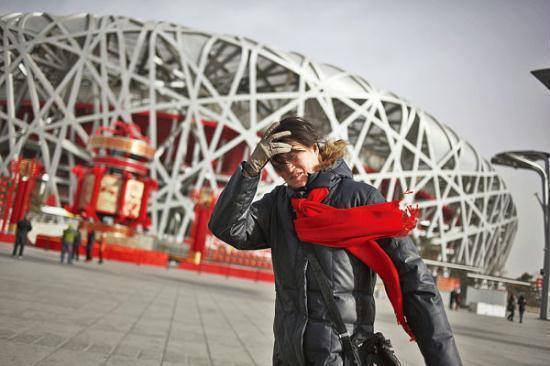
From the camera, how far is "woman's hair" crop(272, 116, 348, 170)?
1.91m

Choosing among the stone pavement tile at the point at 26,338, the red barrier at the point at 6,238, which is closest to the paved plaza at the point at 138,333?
the stone pavement tile at the point at 26,338

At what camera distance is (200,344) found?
5203mm

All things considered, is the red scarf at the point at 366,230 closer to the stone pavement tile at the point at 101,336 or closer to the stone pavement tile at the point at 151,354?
the stone pavement tile at the point at 151,354

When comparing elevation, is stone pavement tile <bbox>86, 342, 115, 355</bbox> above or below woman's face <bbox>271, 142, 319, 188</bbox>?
below

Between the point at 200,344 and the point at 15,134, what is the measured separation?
37432mm

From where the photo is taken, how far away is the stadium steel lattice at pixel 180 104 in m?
37.3

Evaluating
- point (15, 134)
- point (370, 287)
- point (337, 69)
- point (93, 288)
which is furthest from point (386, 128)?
point (370, 287)

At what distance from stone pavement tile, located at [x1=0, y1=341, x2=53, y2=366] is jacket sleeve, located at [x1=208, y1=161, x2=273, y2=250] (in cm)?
212

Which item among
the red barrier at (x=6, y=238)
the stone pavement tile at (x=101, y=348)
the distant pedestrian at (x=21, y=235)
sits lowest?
the red barrier at (x=6, y=238)

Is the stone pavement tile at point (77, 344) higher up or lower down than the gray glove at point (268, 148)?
lower down

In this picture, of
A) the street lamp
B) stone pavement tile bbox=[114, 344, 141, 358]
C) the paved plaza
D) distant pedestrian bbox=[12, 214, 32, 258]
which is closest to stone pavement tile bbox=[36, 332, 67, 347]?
the paved plaza

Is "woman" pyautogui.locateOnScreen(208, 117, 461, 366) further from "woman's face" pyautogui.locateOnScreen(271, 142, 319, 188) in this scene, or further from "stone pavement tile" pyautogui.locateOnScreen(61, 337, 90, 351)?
"stone pavement tile" pyautogui.locateOnScreen(61, 337, 90, 351)

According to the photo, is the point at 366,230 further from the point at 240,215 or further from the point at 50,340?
the point at 50,340

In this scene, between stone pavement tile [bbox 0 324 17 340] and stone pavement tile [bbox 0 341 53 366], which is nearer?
stone pavement tile [bbox 0 341 53 366]
